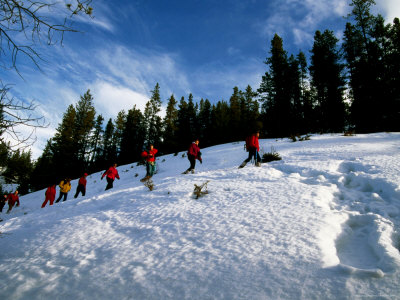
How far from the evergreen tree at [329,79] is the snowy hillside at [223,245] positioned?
65.8 feet

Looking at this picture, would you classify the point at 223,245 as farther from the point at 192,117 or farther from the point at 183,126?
the point at 192,117

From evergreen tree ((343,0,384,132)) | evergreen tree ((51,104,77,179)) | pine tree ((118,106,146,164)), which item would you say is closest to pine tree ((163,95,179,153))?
pine tree ((118,106,146,164))

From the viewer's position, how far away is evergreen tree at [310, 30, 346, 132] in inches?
798

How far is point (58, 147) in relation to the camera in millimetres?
27656

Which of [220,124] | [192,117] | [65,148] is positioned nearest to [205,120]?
[192,117]

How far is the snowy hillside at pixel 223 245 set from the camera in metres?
1.71

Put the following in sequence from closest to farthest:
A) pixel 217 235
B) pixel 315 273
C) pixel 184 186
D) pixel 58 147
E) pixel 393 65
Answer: pixel 315 273, pixel 217 235, pixel 184 186, pixel 393 65, pixel 58 147

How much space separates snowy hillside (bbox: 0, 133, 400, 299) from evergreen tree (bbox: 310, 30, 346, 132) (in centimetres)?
2004

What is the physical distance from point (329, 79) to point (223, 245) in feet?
81.7

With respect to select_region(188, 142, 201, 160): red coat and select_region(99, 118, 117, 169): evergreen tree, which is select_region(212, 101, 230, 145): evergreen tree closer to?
select_region(99, 118, 117, 169): evergreen tree

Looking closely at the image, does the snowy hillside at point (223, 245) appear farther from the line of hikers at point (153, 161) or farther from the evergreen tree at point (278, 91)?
the evergreen tree at point (278, 91)

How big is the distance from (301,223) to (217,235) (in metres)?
1.23

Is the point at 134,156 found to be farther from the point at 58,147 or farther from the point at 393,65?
the point at 393,65

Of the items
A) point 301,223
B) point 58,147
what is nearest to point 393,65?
point 301,223
